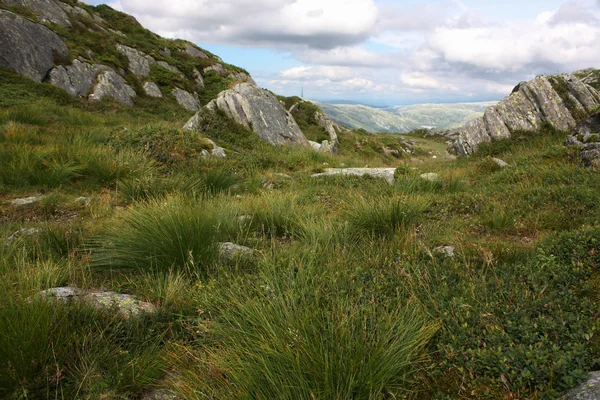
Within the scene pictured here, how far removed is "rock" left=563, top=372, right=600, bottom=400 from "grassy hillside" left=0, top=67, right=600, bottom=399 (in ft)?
0.22

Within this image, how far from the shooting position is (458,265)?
3.78 metres

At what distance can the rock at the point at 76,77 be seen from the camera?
65.2ft

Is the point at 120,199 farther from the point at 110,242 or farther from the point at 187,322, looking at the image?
the point at 187,322

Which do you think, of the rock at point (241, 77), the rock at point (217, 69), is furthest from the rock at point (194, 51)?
the rock at point (241, 77)

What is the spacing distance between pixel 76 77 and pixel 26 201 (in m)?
17.5

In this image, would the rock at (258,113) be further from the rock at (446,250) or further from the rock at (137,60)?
the rock at (446,250)

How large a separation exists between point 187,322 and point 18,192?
647 cm

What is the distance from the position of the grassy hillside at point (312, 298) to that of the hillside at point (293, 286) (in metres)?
0.02

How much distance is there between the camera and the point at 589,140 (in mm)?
9750

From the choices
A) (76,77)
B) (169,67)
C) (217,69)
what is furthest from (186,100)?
(217,69)

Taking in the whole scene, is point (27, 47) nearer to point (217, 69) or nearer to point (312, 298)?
point (217, 69)

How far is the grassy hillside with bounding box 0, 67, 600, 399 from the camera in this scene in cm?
228

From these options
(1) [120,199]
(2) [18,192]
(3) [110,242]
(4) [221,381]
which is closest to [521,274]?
→ (4) [221,381]

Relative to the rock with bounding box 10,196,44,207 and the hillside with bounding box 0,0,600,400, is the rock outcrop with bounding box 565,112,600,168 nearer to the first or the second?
the hillside with bounding box 0,0,600,400
